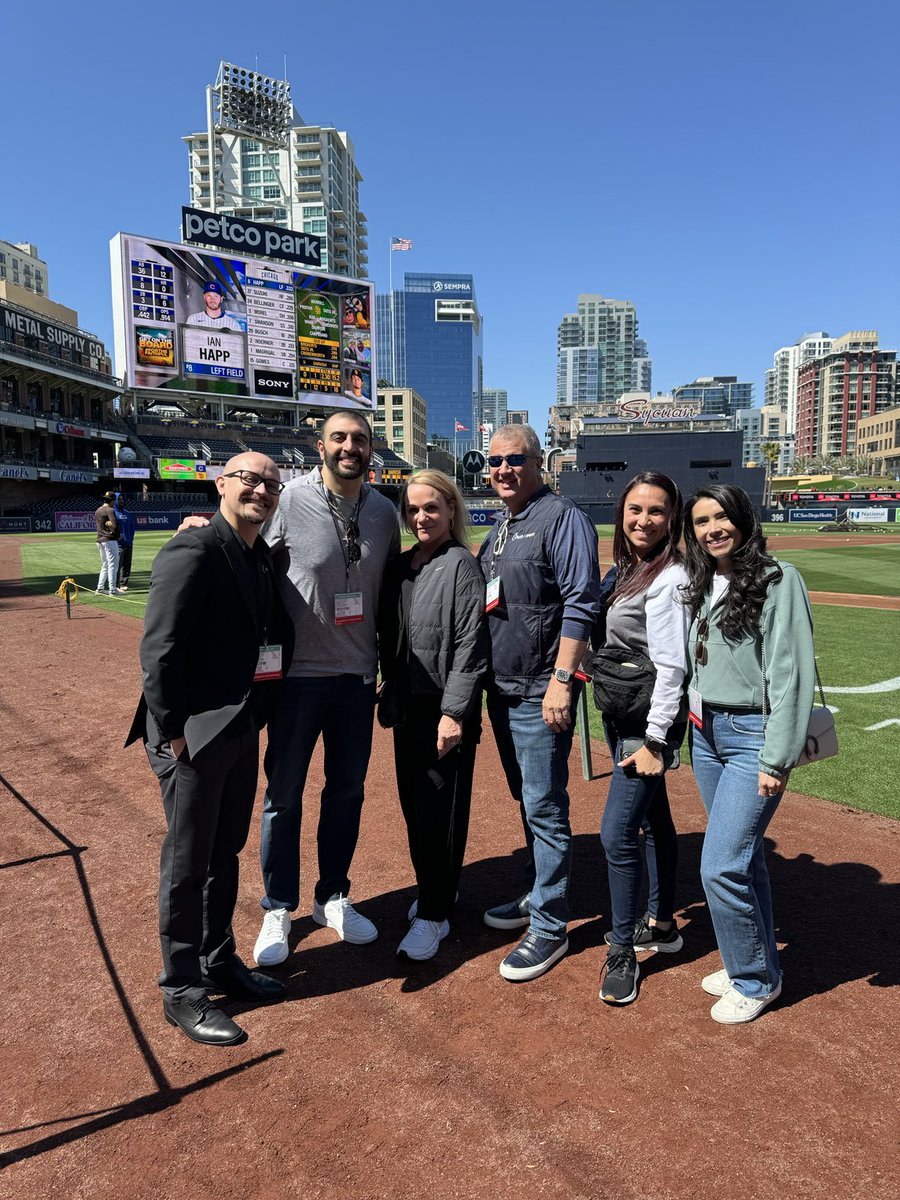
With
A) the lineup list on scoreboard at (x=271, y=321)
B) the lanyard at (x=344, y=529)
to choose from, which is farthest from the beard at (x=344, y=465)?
the lineup list on scoreboard at (x=271, y=321)

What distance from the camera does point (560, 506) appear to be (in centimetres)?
329

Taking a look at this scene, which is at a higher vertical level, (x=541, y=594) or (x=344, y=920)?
(x=541, y=594)

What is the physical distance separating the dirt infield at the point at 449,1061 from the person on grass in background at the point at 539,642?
0.31 metres

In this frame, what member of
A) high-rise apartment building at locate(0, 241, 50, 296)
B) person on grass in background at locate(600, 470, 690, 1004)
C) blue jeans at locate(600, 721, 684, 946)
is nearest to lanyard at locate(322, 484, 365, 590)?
person on grass in background at locate(600, 470, 690, 1004)

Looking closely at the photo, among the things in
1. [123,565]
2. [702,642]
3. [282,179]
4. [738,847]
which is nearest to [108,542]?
[123,565]

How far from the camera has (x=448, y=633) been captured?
3322 millimetres

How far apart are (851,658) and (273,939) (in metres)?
9.22

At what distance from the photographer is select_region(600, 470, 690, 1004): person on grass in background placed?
2.99 metres

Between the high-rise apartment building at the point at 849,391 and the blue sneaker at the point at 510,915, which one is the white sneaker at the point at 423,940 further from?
the high-rise apartment building at the point at 849,391

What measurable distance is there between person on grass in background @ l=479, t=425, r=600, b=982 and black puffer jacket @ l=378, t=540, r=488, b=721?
9 cm

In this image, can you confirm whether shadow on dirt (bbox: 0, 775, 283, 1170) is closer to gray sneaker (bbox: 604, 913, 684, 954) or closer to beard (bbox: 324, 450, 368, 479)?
gray sneaker (bbox: 604, 913, 684, 954)

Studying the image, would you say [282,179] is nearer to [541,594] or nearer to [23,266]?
[23,266]

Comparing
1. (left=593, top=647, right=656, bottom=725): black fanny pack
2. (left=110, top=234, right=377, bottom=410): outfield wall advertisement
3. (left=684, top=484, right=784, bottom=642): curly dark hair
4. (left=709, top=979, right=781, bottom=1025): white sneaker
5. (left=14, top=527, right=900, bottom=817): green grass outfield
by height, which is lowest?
(left=14, top=527, right=900, bottom=817): green grass outfield

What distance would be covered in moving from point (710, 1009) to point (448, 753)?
59.9 inches
